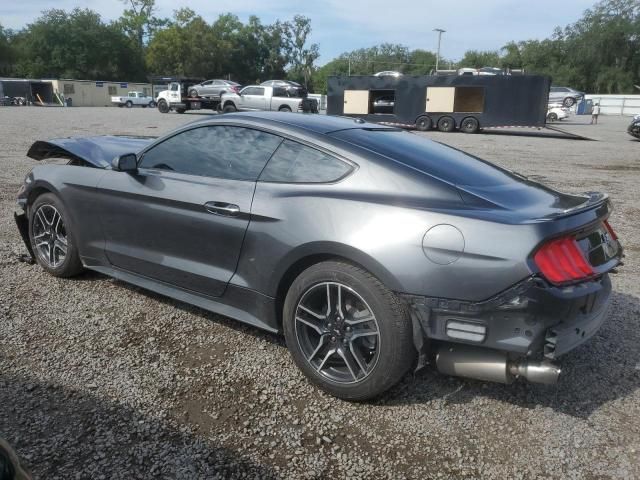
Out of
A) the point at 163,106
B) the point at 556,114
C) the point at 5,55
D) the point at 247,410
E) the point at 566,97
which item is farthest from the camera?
the point at 5,55

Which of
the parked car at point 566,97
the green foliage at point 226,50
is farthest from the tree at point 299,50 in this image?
the parked car at point 566,97

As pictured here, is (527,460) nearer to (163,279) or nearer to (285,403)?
(285,403)

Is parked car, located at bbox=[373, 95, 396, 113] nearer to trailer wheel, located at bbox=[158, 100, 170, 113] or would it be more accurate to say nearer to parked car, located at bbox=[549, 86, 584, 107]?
trailer wheel, located at bbox=[158, 100, 170, 113]

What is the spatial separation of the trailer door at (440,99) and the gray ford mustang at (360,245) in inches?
806

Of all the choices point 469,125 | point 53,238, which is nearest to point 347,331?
point 53,238

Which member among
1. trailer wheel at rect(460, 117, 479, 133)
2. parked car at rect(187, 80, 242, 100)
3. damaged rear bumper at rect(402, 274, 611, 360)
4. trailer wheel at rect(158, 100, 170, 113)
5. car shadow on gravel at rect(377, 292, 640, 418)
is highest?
parked car at rect(187, 80, 242, 100)

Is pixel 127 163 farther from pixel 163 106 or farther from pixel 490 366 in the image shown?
pixel 163 106

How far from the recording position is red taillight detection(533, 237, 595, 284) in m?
2.32

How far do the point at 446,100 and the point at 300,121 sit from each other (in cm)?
2098

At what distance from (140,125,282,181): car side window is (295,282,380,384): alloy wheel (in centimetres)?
85

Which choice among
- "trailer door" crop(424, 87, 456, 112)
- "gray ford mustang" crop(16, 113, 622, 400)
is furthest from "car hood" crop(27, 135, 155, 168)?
"trailer door" crop(424, 87, 456, 112)

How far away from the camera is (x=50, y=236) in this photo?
431 centimetres

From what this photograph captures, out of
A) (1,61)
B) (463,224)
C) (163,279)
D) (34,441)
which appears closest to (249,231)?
(163,279)

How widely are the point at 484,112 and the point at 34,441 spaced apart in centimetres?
2239
